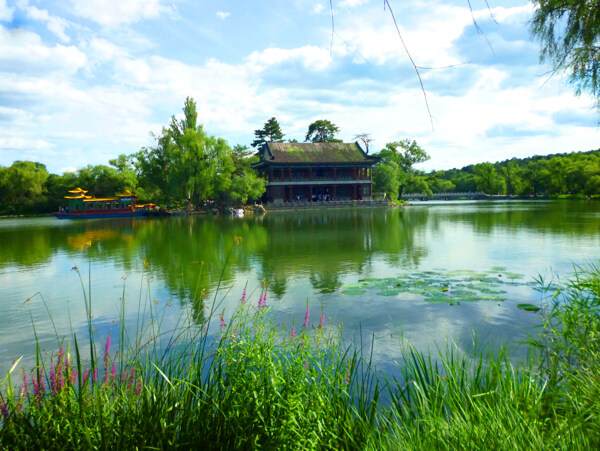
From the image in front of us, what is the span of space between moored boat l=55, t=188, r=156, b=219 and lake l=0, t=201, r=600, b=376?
943 inches

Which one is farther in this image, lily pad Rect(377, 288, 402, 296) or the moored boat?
the moored boat

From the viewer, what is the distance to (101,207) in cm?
4188

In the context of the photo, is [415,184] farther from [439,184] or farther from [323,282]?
[323,282]

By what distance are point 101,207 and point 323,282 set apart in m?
39.4

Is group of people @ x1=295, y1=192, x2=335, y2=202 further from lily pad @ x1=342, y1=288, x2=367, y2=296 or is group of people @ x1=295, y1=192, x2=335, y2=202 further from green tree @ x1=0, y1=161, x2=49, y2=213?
lily pad @ x1=342, y1=288, x2=367, y2=296

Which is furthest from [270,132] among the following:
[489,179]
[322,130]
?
[489,179]

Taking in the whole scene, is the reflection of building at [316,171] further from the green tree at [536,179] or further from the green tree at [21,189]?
the green tree at [536,179]

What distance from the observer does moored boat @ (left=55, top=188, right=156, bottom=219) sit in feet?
132

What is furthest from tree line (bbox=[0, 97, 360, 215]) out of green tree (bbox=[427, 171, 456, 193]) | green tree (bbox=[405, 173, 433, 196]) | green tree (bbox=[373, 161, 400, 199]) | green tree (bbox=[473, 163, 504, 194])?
green tree (bbox=[473, 163, 504, 194])

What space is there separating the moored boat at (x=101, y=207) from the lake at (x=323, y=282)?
23.9 meters

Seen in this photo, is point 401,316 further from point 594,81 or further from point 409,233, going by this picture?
point 409,233

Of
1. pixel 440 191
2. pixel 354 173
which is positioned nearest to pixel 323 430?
pixel 354 173

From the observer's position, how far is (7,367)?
4.96 meters

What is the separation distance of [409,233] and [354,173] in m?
29.9
